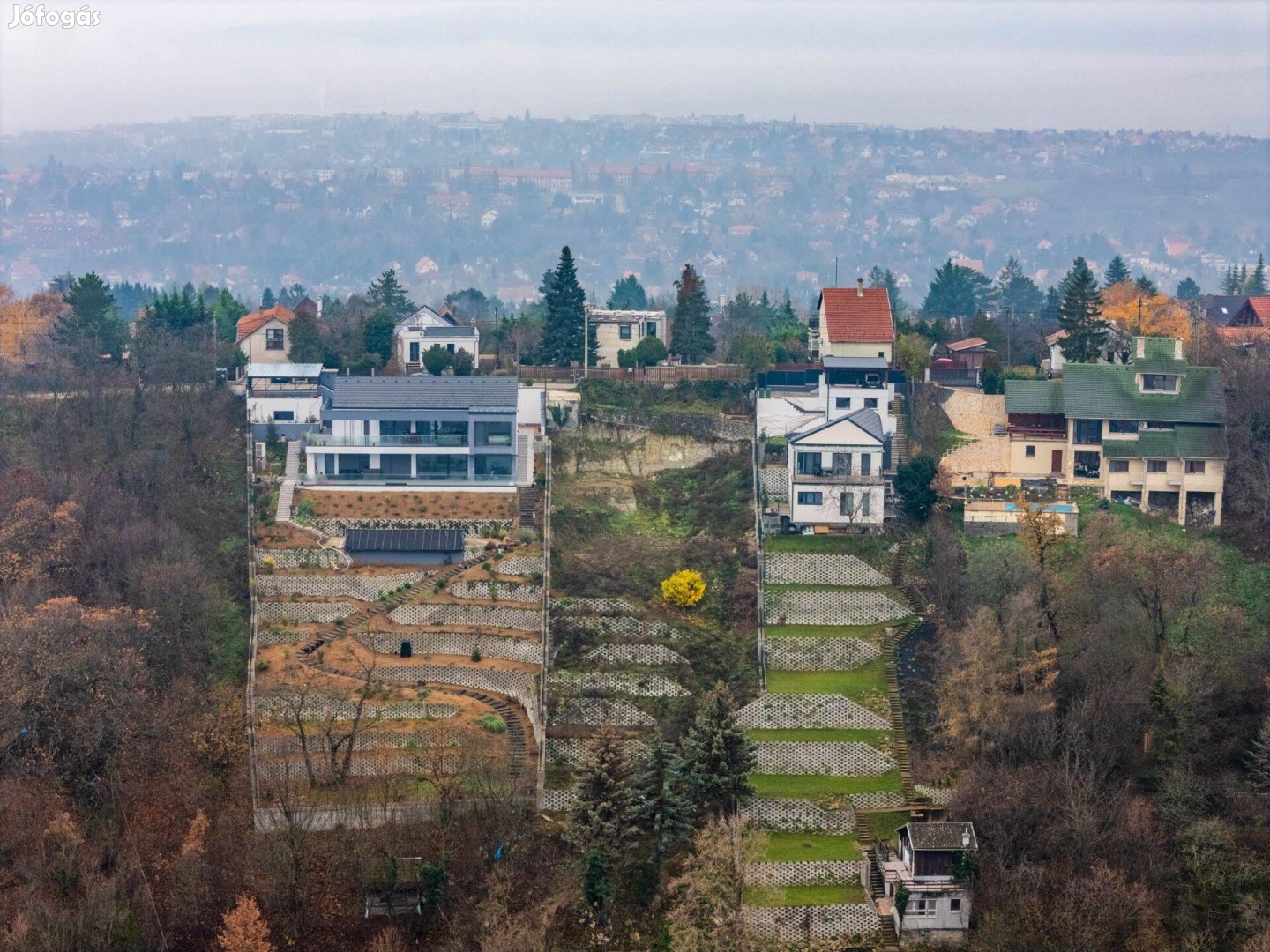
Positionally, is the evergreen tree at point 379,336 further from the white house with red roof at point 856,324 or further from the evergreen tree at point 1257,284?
the evergreen tree at point 1257,284

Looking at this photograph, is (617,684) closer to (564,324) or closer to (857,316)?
(857,316)

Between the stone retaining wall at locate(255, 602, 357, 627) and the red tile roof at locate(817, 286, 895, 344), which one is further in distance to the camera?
the red tile roof at locate(817, 286, 895, 344)

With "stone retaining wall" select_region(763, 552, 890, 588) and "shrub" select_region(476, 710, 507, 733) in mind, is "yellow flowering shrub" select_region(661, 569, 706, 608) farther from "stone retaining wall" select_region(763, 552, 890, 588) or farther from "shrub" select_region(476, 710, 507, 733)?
"shrub" select_region(476, 710, 507, 733)

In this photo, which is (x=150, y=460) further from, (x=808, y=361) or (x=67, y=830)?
(x=808, y=361)

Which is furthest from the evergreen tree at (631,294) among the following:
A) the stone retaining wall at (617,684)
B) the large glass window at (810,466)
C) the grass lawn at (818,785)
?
the grass lawn at (818,785)

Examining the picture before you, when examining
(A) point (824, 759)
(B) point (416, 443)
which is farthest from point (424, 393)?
(A) point (824, 759)

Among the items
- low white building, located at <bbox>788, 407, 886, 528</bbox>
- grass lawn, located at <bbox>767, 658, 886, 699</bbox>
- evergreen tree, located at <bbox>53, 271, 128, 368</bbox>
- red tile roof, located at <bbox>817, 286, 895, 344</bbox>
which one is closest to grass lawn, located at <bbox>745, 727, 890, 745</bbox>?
grass lawn, located at <bbox>767, 658, 886, 699</bbox>
